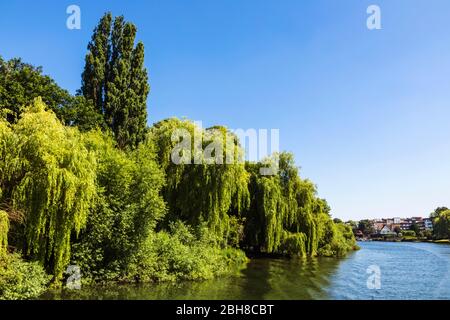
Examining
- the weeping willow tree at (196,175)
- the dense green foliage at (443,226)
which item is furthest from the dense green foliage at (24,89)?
the dense green foliage at (443,226)

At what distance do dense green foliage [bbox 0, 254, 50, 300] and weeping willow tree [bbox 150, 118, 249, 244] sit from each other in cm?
1150

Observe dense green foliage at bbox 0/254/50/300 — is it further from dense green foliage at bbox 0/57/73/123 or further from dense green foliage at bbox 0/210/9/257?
dense green foliage at bbox 0/57/73/123

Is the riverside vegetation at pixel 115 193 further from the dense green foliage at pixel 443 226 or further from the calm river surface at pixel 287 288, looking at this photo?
the dense green foliage at pixel 443 226

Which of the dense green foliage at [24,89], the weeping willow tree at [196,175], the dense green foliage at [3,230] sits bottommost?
the dense green foliage at [3,230]

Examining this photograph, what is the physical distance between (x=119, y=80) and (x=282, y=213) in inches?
753

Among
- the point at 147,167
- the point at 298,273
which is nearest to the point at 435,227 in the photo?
the point at 298,273

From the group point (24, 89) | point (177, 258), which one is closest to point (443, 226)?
point (177, 258)

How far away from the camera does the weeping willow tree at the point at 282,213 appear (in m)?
37.3

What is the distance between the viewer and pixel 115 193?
2062 cm

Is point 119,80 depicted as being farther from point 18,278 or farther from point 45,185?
point 18,278

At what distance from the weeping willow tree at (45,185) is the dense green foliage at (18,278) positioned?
640mm

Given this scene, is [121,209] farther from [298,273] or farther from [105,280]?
[298,273]

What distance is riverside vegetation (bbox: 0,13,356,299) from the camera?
1597cm

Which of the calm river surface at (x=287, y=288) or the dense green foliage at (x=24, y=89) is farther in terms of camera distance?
the dense green foliage at (x=24, y=89)
